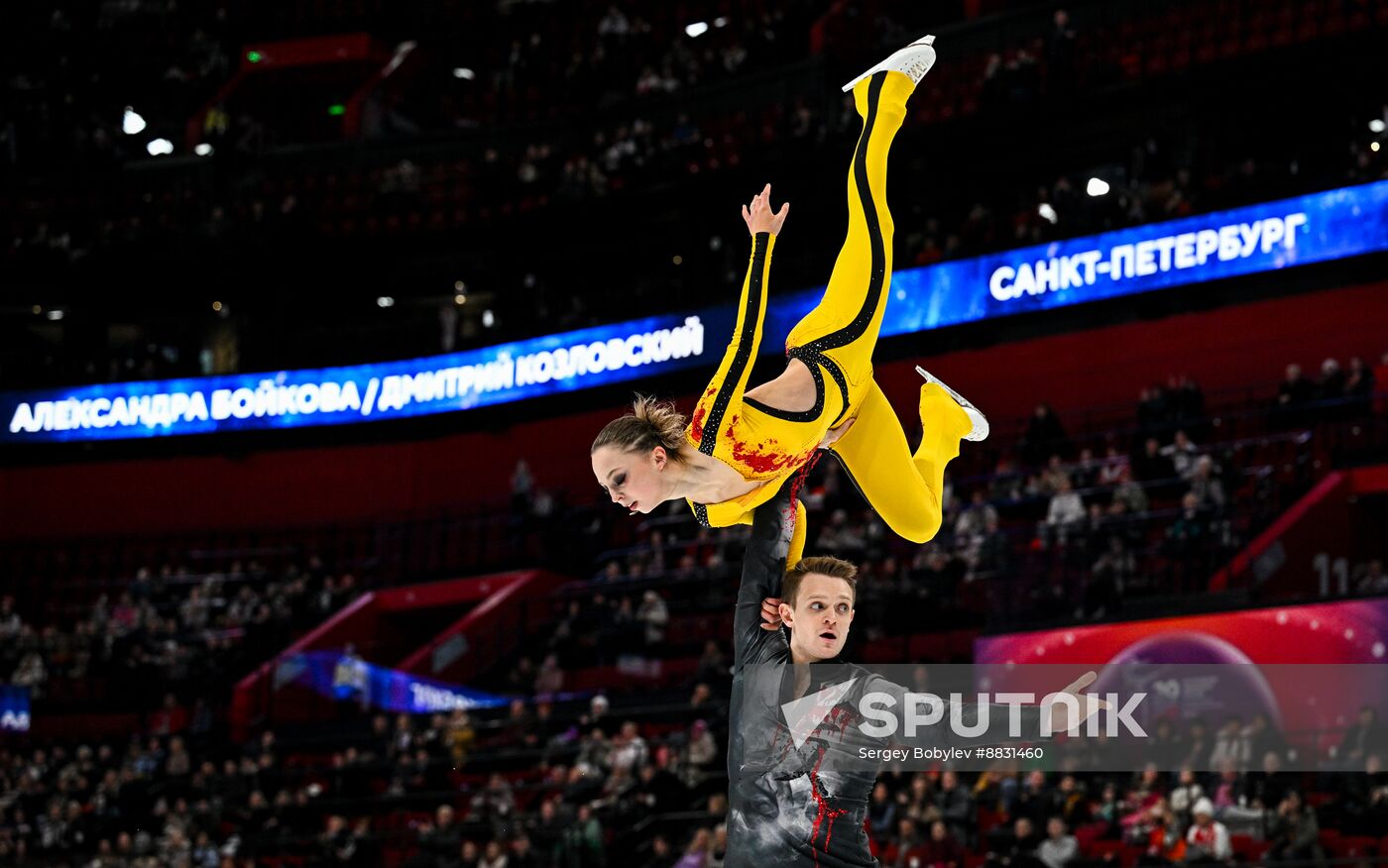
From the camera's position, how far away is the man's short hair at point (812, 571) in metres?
6.06

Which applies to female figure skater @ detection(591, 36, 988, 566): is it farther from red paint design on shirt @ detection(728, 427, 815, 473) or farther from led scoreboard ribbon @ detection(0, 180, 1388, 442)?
led scoreboard ribbon @ detection(0, 180, 1388, 442)

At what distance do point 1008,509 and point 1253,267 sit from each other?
478cm

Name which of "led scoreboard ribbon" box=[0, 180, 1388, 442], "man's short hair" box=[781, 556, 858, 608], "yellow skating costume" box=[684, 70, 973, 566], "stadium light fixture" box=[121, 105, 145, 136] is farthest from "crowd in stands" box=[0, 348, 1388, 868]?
"stadium light fixture" box=[121, 105, 145, 136]

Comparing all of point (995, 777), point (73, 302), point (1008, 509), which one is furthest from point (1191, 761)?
point (73, 302)

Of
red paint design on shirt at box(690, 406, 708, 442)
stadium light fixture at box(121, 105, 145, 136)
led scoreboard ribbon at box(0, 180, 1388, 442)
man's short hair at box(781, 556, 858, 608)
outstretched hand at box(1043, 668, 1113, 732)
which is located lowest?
outstretched hand at box(1043, 668, 1113, 732)

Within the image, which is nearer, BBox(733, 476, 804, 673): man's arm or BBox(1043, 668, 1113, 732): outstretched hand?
BBox(1043, 668, 1113, 732): outstretched hand

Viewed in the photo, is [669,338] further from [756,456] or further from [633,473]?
[633,473]

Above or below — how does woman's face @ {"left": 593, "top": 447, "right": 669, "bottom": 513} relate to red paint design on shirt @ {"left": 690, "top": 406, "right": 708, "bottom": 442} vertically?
below

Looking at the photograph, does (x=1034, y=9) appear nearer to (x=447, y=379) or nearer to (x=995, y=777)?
(x=447, y=379)

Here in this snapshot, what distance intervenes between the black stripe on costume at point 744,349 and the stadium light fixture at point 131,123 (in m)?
33.8

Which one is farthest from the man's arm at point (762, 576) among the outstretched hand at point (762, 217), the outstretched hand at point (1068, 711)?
the outstretched hand at point (762, 217)

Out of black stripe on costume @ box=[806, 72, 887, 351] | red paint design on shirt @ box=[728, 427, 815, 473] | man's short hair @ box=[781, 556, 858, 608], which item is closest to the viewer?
man's short hair @ box=[781, 556, 858, 608]

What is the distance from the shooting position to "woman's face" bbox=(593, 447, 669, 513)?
6512mm

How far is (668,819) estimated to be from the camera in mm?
16391
